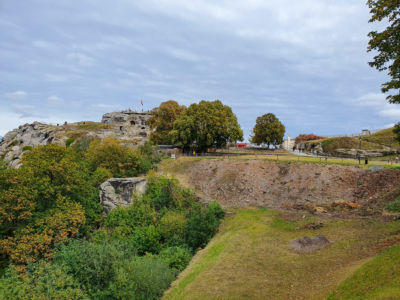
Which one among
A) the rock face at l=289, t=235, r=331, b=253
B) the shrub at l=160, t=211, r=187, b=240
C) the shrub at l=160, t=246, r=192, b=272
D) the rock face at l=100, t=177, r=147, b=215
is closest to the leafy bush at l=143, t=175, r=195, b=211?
the rock face at l=100, t=177, r=147, b=215

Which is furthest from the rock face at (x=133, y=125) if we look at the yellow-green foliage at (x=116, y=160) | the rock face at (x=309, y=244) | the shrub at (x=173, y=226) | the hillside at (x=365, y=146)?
the rock face at (x=309, y=244)

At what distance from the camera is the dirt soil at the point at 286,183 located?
28797 mm

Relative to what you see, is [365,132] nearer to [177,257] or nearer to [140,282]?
[177,257]

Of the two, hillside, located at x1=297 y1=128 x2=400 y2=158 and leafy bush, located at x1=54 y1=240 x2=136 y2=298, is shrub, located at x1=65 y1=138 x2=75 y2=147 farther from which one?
hillside, located at x1=297 y1=128 x2=400 y2=158

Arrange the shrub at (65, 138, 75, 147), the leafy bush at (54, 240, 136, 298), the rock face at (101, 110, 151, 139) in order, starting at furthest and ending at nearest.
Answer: the rock face at (101, 110, 151, 139)
the shrub at (65, 138, 75, 147)
the leafy bush at (54, 240, 136, 298)

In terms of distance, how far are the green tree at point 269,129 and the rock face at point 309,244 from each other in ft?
175

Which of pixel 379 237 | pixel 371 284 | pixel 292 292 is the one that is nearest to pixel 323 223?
pixel 379 237

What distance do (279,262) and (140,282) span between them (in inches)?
393

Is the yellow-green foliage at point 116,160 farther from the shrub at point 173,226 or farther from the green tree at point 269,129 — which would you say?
the green tree at point 269,129

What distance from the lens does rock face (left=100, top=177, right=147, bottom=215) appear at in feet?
123

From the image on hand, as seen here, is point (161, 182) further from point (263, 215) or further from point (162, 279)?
point (162, 279)

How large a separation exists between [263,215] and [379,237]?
12920 millimetres

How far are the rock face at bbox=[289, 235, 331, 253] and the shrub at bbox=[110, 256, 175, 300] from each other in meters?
9.80

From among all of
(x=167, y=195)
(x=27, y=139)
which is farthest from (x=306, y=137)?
(x=27, y=139)
